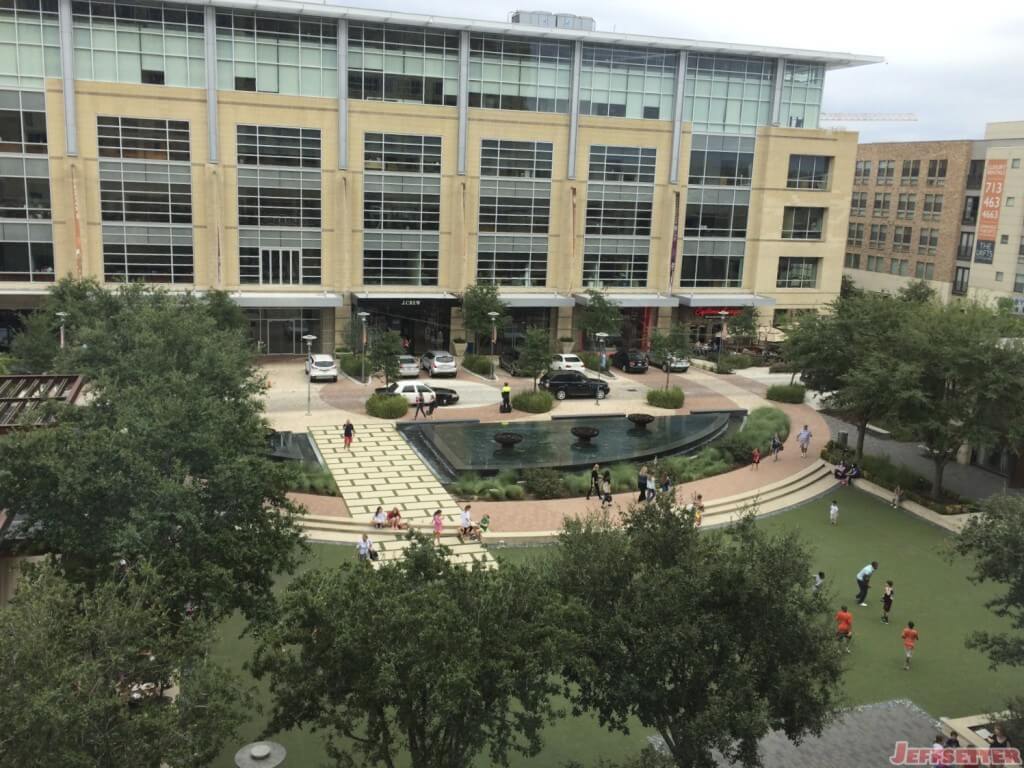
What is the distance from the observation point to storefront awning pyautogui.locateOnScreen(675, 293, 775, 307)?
197 ft

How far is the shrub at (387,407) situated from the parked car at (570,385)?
8.28 meters

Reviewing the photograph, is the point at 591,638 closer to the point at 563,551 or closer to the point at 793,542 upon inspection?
the point at 563,551

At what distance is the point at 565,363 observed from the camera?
2030 inches

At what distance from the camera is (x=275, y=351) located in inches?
2195

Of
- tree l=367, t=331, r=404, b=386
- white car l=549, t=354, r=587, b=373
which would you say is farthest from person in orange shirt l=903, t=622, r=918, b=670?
white car l=549, t=354, r=587, b=373

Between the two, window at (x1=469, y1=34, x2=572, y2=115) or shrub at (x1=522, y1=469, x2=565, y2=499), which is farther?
window at (x1=469, y1=34, x2=572, y2=115)

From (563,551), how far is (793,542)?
3.63m

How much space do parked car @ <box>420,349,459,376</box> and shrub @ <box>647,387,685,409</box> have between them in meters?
11.4

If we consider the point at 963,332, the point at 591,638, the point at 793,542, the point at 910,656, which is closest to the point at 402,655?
the point at 591,638

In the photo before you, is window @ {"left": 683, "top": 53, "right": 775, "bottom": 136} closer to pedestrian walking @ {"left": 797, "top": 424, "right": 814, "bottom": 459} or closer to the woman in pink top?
pedestrian walking @ {"left": 797, "top": 424, "right": 814, "bottom": 459}

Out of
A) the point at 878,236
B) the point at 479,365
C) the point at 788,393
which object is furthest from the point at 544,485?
the point at 878,236

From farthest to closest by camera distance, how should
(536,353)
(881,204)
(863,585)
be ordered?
(881,204) → (536,353) → (863,585)

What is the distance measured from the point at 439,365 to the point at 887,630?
31.6 metres

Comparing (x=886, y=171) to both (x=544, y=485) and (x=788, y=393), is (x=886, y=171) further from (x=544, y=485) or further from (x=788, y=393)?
(x=544, y=485)
